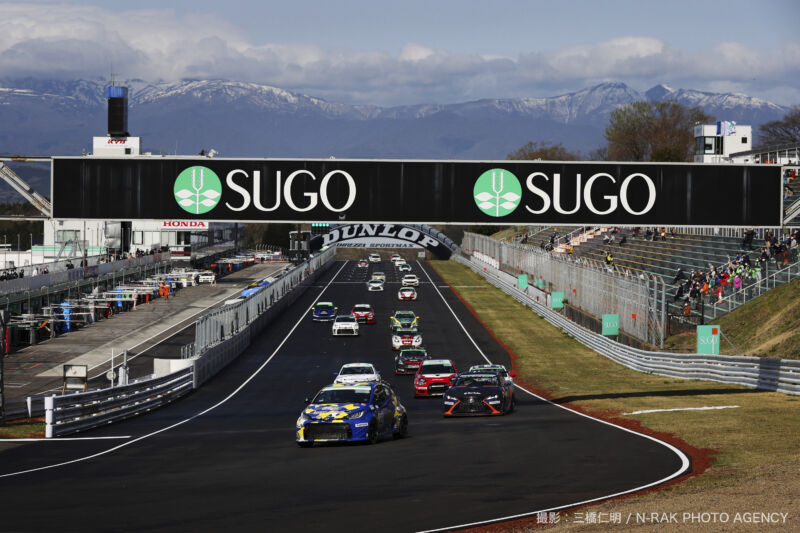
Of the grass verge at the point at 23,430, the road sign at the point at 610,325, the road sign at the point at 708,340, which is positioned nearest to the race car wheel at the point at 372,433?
the grass verge at the point at 23,430

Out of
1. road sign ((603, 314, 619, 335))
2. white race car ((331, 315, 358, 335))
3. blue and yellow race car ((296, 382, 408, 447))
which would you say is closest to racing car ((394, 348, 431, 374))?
road sign ((603, 314, 619, 335))

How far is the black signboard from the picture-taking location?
2108 centimetres

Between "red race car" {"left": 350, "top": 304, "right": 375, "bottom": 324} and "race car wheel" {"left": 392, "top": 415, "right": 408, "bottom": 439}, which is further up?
"race car wheel" {"left": 392, "top": 415, "right": 408, "bottom": 439}

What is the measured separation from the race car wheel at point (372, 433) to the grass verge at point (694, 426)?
253 inches

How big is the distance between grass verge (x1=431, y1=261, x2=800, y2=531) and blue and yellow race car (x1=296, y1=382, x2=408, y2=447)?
6.29 m

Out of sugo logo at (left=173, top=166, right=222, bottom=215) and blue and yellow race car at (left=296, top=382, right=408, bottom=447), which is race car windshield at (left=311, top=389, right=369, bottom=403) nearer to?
blue and yellow race car at (left=296, top=382, right=408, bottom=447)

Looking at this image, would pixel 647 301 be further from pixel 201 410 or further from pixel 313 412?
pixel 313 412

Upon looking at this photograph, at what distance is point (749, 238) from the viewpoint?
182 feet

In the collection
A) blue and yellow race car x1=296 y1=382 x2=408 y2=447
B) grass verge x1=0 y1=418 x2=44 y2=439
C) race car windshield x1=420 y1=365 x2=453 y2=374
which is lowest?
grass verge x1=0 y1=418 x2=44 y2=439

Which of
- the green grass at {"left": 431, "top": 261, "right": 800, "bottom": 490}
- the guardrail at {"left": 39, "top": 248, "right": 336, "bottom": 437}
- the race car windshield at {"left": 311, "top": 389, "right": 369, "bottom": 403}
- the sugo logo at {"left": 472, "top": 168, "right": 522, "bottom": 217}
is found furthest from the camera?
the guardrail at {"left": 39, "top": 248, "right": 336, "bottom": 437}

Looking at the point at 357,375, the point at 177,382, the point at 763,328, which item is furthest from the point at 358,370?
the point at 763,328

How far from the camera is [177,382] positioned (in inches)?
1469

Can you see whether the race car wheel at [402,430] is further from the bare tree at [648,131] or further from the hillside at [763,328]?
the bare tree at [648,131]

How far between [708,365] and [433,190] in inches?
859
